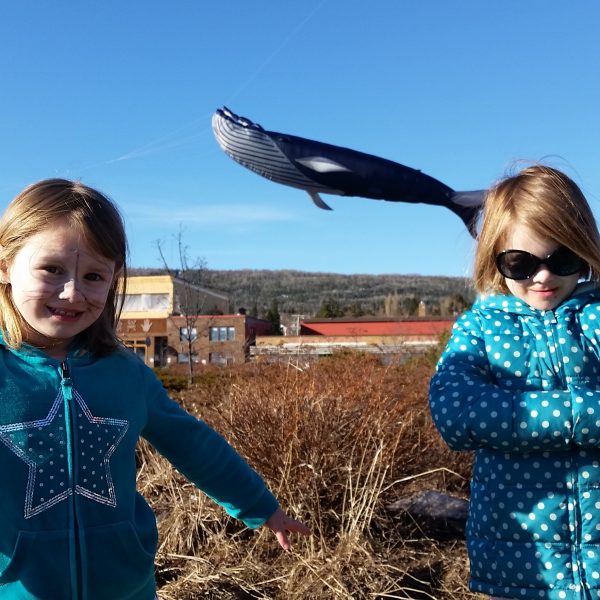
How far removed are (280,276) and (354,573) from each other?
14438 cm

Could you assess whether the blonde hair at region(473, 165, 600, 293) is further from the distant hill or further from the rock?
the distant hill

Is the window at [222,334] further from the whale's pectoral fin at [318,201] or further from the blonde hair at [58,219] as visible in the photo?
the blonde hair at [58,219]

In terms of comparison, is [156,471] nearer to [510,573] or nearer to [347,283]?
[510,573]

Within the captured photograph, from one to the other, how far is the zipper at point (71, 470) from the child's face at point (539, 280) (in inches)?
44.7

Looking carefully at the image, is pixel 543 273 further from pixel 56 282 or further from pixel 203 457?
pixel 56 282

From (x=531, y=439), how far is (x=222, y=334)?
36729 mm

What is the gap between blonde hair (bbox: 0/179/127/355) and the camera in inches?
69.1

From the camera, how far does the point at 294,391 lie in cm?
439

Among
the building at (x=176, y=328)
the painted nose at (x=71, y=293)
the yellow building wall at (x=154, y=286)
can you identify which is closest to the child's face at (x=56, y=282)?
the painted nose at (x=71, y=293)

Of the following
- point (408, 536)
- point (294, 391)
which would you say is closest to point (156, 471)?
point (294, 391)

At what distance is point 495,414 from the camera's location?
180 centimetres

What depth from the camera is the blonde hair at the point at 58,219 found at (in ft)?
5.76

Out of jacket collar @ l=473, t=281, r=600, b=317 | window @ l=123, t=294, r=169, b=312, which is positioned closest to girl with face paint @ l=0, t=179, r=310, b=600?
jacket collar @ l=473, t=281, r=600, b=317

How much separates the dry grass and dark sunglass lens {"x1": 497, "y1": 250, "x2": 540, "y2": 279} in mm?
1618
